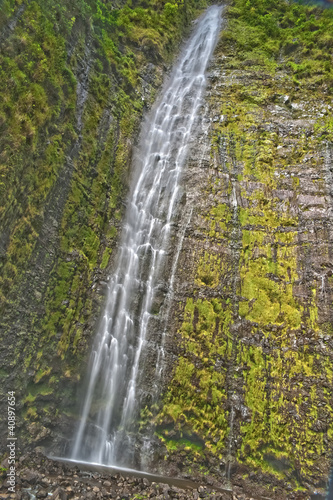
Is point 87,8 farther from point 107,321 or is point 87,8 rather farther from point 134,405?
point 134,405

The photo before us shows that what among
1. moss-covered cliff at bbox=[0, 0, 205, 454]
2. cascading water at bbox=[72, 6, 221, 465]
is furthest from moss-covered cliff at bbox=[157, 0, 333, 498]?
moss-covered cliff at bbox=[0, 0, 205, 454]

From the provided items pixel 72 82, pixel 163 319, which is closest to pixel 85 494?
pixel 163 319

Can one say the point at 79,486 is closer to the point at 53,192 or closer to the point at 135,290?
the point at 135,290

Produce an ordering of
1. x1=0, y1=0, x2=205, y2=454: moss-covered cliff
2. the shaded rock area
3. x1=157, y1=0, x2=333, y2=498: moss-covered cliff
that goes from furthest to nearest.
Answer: x1=157, y1=0, x2=333, y2=498: moss-covered cliff
x1=0, y1=0, x2=205, y2=454: moss-covered cliff
the shaded rock area

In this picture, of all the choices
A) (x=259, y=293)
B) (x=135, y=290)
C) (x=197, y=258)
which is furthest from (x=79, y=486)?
(x=259, y=293)

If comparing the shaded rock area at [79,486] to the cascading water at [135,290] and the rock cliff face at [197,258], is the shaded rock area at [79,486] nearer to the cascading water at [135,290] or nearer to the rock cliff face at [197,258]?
the rock cliff face at [197,258]

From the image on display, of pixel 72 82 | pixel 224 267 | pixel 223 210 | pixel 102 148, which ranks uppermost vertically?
pixel 72 82

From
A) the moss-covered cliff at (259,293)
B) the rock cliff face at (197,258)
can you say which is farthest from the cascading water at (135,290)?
the moss-covered cliff at (259,293)

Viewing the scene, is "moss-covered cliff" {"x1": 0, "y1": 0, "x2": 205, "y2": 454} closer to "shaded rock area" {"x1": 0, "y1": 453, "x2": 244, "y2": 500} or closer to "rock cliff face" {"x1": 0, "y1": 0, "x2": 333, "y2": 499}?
"rock cliff face" {"x1": 0, "y1": 0, "x2": 333, "y2": 499}
